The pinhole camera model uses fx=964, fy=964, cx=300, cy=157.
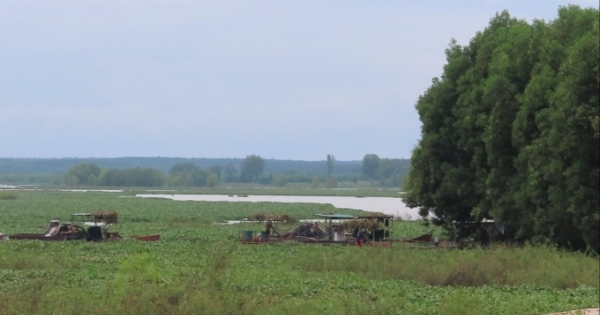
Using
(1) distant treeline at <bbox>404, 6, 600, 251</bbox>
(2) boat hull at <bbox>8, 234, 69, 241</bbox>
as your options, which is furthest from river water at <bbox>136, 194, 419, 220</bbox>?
(2) boat hull at <bbox>8, 234, 69, 241</bbox>

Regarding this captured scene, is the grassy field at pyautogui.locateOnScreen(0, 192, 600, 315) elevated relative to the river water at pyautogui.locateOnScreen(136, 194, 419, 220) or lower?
lower

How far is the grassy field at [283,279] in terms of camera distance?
14.7 m

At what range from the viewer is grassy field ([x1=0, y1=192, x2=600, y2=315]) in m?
14.7

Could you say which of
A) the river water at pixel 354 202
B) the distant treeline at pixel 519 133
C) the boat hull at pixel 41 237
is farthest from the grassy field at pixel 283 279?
the river water at pixel 354 202

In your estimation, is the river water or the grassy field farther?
the river water

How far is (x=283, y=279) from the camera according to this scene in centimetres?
2170

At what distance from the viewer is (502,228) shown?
3278 centimetres

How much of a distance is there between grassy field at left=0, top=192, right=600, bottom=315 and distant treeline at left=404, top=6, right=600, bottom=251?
2.58 metres

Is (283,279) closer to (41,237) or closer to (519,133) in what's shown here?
(519,133)

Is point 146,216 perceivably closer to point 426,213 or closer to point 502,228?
point 426,213

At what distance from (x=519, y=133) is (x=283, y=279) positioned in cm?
1059

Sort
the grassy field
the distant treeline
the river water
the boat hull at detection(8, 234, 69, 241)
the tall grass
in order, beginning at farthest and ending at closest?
the river water < the boat hull at detection(8, 234, 69, 241) < the distant treeline < the tall grass < the grassy field

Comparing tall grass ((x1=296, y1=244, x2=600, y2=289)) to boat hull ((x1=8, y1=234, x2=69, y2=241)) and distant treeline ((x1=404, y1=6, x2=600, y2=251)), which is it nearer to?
distant treeline ((x1=404, y1=6, x2=600, y2=251))

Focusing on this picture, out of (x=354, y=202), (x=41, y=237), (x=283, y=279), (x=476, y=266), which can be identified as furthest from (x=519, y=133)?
(x=354, y=202)
